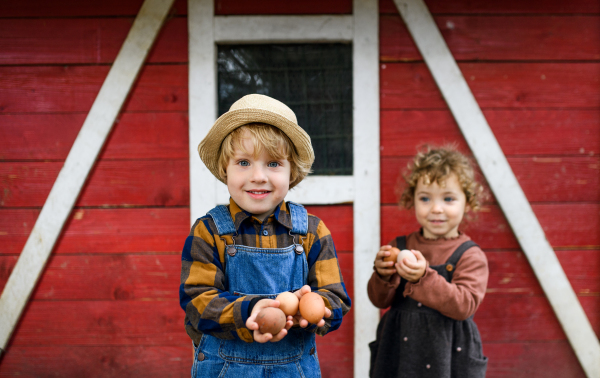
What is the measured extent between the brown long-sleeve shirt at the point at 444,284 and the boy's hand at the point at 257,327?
683mm

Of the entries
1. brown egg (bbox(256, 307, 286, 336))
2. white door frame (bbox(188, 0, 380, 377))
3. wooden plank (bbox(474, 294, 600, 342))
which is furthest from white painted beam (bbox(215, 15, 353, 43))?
wooden plank (bbox(474, 294, 600, 342))

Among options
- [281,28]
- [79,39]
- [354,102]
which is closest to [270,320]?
[354,102]

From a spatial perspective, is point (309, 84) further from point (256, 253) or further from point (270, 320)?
point (270, 320)

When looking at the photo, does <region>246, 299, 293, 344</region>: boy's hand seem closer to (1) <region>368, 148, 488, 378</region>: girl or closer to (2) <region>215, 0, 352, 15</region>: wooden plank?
(1) <region>368, 148, 488, 378</region>: girl

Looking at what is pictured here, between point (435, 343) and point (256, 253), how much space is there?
917 mm

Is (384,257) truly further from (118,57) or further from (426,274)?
(118,57)

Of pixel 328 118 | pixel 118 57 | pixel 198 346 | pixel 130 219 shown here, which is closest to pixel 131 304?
pixel 130 219

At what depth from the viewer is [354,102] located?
7.28ft

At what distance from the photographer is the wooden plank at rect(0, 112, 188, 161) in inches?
88.4

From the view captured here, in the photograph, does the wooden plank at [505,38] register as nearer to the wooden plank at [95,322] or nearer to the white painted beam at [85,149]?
the white painted beam at [85,149]

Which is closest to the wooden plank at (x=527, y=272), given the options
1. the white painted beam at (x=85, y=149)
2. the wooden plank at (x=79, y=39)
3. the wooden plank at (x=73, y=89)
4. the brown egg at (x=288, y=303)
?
the brown egg at (x=288, y=303)

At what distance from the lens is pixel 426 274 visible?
164 centimetres

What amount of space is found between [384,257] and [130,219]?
1.43 metres

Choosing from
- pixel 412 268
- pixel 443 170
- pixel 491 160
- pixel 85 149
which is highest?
pixel 85 149
